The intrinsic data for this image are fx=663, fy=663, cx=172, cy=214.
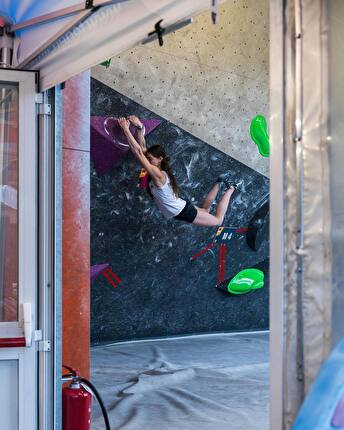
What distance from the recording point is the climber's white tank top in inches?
314

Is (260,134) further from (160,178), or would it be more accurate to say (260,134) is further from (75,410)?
(75,410)

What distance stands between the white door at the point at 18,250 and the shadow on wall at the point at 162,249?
4.56 meters

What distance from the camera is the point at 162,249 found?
851 cm

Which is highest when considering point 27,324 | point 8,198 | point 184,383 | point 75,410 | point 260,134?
point 260,134

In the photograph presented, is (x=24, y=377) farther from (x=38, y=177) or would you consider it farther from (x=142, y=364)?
(x=142, y=364)

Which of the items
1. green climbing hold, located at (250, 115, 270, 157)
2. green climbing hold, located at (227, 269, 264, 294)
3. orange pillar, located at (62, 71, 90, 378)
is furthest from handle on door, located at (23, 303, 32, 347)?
green climbing hold, located at (227, 269, 264, 294)

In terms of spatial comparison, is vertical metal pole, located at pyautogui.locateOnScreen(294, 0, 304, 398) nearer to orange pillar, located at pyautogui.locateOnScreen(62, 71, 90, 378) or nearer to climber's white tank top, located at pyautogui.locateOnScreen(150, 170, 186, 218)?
orange pillar, located at pyautogui.locateOnScreen(62, 71, 90, 378)

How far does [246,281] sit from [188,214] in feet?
5.46

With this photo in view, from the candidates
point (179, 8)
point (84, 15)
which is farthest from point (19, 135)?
point (179, 8)

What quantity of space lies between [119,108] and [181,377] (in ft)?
11.1

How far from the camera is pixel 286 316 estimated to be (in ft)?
5.52

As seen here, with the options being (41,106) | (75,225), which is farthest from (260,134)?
(41,106)

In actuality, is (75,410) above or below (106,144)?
below

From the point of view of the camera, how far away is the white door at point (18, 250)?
10.6 ft
